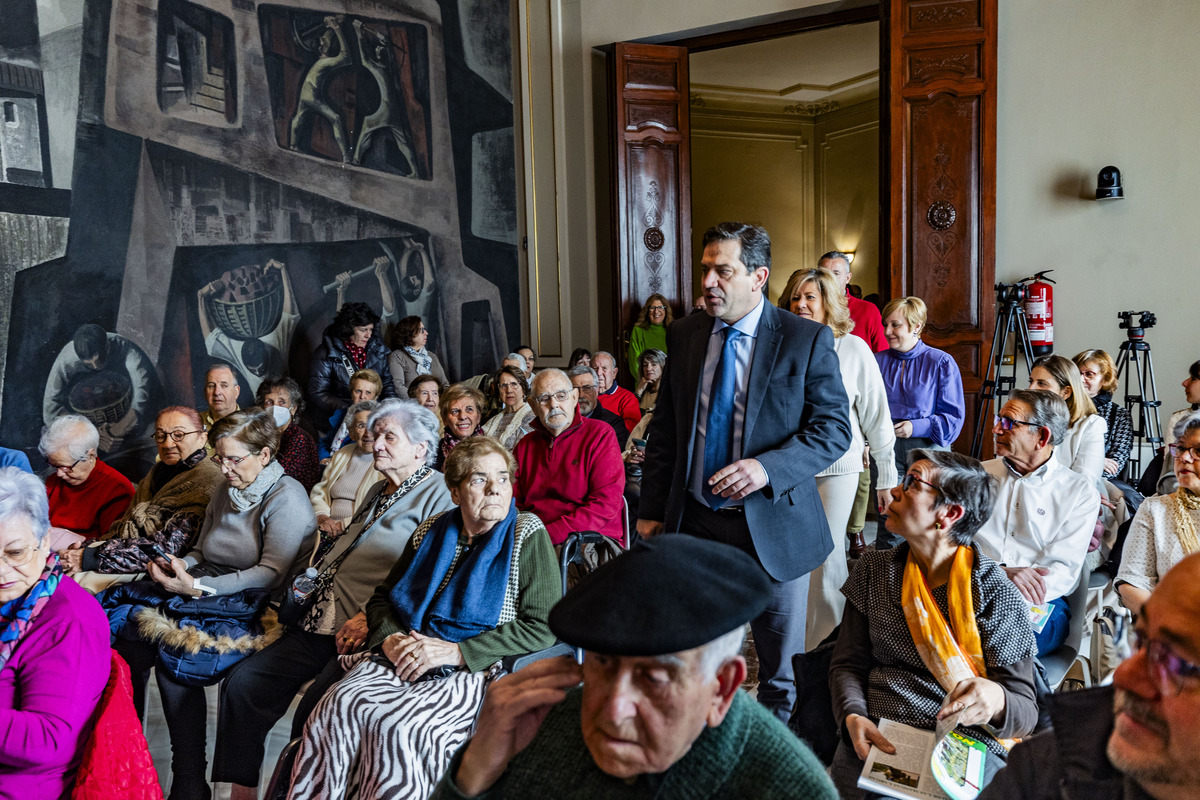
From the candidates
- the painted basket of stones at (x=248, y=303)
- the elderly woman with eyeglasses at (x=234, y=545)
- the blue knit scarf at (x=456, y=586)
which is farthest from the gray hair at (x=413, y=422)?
the painted basket of stones at (x=248, y=303)

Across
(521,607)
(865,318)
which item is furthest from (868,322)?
(521,607)

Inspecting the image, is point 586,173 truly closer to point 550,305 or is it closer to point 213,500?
point 550,305

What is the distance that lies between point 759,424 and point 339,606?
1509mm

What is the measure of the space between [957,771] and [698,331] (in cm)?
146

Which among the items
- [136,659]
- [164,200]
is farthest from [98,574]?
[164,200]

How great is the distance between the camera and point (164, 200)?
6.83 meters

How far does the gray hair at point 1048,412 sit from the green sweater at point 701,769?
2203mm

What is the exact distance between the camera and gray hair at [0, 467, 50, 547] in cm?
221

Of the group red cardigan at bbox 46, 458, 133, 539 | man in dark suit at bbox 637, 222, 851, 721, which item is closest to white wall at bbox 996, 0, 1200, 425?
man in dark suit at bbox 637, 222, 851, 721

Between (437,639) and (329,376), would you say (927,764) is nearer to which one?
(437,639)

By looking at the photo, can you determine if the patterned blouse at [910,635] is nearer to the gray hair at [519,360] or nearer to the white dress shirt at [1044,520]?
the white dress shirt at [1044,520]

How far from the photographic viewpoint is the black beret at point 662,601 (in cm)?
108

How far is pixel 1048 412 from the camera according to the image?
305 cm

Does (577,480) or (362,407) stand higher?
(362,407)
